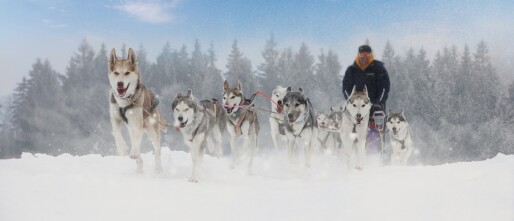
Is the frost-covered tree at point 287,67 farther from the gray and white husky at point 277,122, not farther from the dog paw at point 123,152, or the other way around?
the dog paw at point 123,152

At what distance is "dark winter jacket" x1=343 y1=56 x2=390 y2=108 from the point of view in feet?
31.4

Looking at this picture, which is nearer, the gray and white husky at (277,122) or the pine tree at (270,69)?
the gray and white husky at (277,122)

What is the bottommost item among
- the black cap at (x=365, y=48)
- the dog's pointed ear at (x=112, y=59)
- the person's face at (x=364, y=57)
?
the dog's pointed ear at (x=112, y=59)

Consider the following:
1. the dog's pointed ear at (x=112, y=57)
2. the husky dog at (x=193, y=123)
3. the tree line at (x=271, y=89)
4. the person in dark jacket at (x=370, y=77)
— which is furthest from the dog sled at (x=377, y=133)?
the tree line at (x=271, y=89)

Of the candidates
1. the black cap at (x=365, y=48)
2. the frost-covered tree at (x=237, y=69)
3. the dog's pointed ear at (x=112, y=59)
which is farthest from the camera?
the frost-covered tree at (x=237, y=69)

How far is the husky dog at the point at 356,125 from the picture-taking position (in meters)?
8.84

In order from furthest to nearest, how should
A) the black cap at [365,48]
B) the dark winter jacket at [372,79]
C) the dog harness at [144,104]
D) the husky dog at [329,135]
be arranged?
the husky dog at [329,135]
the dark winter jacket at [372,79]
the black cap at [365,48]
the dog harness at [144,104]

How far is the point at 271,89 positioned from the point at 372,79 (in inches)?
2200

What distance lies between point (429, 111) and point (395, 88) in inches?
194

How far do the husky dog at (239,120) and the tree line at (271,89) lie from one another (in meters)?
43.9

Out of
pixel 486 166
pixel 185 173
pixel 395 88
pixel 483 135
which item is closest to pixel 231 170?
pixel 185 173

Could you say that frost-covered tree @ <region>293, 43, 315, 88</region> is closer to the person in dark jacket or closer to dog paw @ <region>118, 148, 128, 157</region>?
the person in dark jacket

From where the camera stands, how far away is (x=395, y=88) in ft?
202

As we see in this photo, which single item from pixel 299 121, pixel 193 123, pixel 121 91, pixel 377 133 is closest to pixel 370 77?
pixel 377 133
